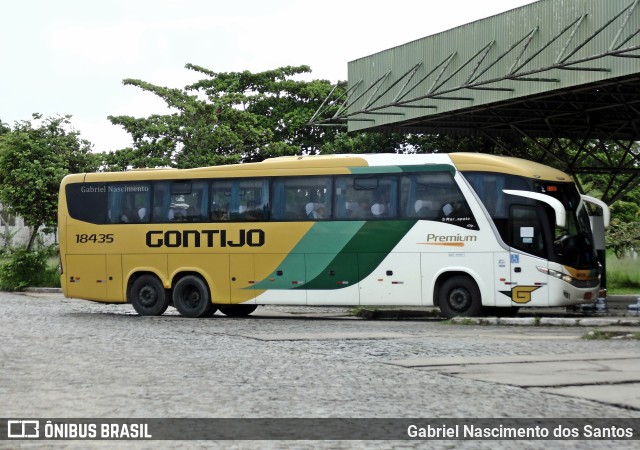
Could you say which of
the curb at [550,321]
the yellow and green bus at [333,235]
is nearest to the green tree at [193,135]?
the yellow and green bus at [333,235]

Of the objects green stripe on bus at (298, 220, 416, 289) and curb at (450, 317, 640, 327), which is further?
green stripe on bus at (298, 220, 416, 289)

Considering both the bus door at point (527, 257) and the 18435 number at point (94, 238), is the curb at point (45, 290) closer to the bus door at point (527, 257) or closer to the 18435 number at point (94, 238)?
the 18435 number at point (94, 238)

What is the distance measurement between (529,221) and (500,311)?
254cm

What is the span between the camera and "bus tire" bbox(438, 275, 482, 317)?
2148 centimetres

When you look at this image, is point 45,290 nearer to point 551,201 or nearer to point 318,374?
point 551,201

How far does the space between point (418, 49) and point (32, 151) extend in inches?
671

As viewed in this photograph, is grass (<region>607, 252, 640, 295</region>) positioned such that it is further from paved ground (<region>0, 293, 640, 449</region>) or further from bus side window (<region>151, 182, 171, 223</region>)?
paved ground (<region>0, 293, 640, 449</region>)

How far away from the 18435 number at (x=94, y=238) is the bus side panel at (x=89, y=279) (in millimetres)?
329

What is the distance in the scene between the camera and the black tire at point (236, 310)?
25.4 metres

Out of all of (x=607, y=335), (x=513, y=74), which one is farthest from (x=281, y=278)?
(x=607, y=335)

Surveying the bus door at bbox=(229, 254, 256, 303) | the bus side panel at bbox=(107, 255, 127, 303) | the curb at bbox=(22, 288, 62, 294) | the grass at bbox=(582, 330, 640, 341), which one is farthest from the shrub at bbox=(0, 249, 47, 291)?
the grass at bbox=(582, 330, 640, 341)

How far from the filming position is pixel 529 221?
21.4 metres

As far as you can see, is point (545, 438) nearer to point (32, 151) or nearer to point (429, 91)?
point (429, 91)

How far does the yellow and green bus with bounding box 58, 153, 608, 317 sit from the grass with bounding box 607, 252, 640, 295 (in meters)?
14.4
